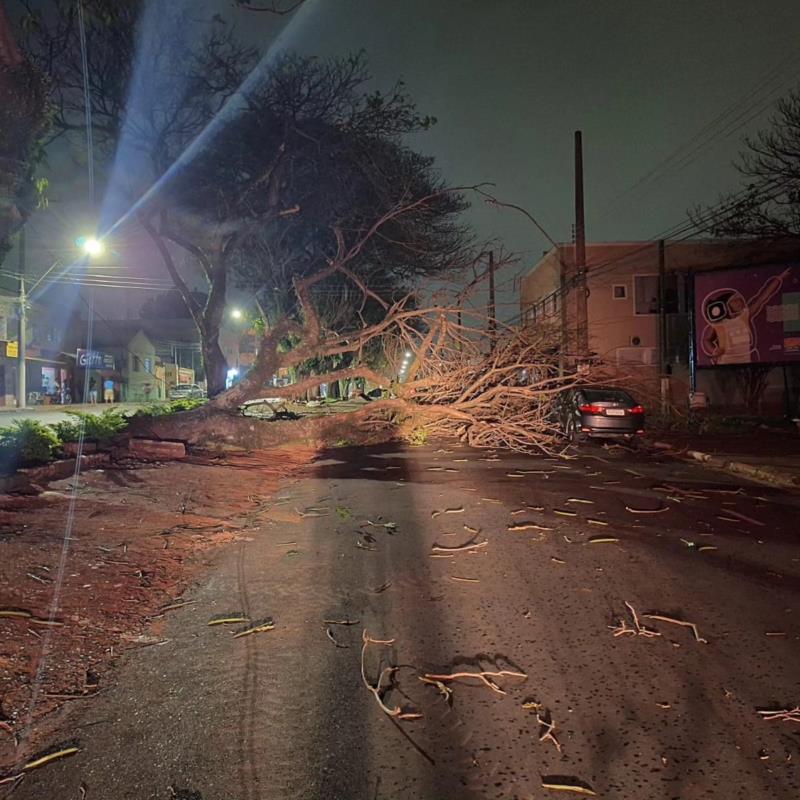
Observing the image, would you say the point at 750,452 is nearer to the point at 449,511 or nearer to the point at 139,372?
the point at 449,511

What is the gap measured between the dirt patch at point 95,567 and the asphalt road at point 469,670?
0.82 ft

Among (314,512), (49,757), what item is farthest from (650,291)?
Result: (49,757)

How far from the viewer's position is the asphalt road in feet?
9.36

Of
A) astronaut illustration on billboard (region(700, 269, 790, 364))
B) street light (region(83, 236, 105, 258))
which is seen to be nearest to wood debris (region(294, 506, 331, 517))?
street light (region(83, 236, 105, 258))

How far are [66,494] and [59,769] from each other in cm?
631

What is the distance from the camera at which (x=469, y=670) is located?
12.7 ft

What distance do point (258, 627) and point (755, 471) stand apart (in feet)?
→ 34.7

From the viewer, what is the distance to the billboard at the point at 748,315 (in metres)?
22.9

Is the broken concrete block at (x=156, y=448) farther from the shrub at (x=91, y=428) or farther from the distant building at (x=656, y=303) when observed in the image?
the distant building at (x=656, y=303)

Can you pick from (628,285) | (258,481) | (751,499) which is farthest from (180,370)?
(751,499)

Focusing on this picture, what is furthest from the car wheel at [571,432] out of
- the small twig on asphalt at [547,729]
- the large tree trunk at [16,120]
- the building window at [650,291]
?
the building window at [650,291]

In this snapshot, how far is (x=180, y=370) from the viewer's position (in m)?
74.0

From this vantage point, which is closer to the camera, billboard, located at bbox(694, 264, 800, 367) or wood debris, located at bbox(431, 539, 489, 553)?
wood debris, located at bbox(431, 539, 489, 553)

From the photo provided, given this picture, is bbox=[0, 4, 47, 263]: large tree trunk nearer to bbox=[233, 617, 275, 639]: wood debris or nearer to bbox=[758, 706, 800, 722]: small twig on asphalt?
bbox=[233, 617, 275, 639]: wood debris
